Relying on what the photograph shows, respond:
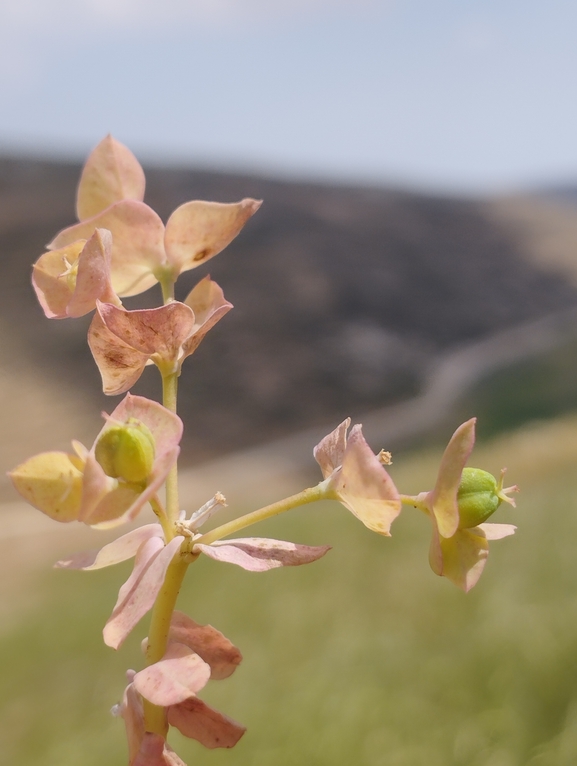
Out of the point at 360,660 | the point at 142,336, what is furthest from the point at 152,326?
the point at 360,660

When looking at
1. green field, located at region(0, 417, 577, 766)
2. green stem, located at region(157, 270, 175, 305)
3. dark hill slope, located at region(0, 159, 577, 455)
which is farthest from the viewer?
dark hill slope, located at region(0, 159, 577, 455)

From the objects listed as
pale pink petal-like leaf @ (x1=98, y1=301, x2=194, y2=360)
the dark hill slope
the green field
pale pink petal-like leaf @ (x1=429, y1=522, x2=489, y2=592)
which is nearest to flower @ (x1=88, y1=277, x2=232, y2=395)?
pale pink petal-like leaf @ (x1=98, y1=301, x2=194, y2=360)

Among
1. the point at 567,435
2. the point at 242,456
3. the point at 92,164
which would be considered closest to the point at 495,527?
the point at 92,164

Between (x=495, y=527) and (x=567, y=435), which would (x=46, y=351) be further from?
(x=495, y=527)

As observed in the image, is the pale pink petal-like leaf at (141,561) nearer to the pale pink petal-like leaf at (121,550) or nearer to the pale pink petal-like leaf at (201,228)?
the pale pink petal-like leaf at (121,550)

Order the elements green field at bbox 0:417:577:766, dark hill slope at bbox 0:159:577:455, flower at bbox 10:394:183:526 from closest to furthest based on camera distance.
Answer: flower at bbox 10:394:183:526
green field at bbox 0:417:577:766
dark hill slope at bbox 0:159:577:455

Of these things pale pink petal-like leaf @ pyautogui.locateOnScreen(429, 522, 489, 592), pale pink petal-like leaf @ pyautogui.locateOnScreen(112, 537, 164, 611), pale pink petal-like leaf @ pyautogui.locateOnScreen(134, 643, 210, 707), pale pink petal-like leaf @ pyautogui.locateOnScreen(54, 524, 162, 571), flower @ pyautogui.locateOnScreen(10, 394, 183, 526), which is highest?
flower @ pyautogui.locateOnScreen(10, 394, 183, 526)

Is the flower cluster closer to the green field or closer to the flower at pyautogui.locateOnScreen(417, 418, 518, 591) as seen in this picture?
the flower at pyautogui.locateOnScreen(417, 418, 518, 591)

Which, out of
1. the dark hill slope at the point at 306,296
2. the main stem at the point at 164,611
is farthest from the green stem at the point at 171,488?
the dark hill slope at the point at 306,296
